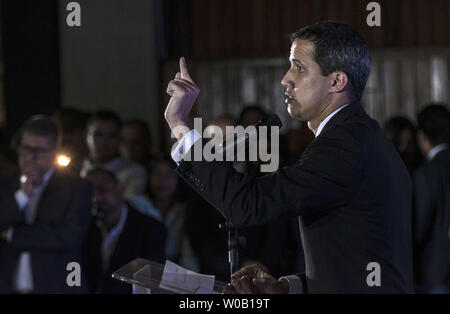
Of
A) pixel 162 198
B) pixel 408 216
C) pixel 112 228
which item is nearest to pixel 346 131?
pixel 408 216

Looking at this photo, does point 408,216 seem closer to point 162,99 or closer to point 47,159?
point 47,159

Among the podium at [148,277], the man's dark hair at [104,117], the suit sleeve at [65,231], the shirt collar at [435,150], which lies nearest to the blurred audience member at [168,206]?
the man's dark hair at [104,117]

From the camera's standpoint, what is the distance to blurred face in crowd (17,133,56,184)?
3.90 m

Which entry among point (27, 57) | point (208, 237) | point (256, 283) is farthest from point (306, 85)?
point (27, 57)

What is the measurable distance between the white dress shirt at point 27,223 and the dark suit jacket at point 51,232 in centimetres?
2

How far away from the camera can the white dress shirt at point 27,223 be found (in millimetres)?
3750

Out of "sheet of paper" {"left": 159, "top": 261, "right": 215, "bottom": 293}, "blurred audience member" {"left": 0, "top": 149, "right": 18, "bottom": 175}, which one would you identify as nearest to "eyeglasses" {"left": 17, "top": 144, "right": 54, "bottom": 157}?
"blurred audience member" {"left": 0, "top": 149, "right": 18, "bottom": 175}

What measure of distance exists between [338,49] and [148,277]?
31.4 inches

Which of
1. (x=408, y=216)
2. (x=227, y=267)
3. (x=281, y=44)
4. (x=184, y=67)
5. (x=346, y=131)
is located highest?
(x=281, y=44)

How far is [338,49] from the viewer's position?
6.95ft

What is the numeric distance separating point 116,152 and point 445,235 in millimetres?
2317

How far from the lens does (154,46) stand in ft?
26.9

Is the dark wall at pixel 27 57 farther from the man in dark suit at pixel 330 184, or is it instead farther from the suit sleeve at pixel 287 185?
the suit sleeve at pixel 287 185

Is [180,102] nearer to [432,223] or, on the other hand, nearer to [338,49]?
[338,49]
